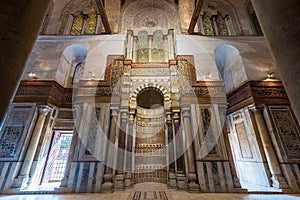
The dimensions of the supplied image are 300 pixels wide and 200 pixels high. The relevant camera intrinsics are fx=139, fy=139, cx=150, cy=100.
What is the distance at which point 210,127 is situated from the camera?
4492mm

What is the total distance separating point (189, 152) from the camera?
14.1ft

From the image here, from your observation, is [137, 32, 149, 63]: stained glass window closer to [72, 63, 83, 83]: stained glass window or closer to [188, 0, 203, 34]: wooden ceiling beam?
[188, 0, 203, 34]: wooden ceiling beam

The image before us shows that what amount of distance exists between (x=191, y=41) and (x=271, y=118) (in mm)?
4105

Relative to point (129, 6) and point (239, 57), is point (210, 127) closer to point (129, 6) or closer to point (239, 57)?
point (239, 57)

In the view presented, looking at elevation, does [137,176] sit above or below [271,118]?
below

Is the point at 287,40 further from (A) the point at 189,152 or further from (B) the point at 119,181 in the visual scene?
(B) the point at 119,181

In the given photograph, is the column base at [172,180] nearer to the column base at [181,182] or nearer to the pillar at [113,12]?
the column base at [181,182]

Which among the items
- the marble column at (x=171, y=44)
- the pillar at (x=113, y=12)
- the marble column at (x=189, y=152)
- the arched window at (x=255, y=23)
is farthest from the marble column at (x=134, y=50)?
the arched window at (x=255, y=23)

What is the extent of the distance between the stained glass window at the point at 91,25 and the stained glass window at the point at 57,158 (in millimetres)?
5094

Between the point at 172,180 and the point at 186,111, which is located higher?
the point at 186,111

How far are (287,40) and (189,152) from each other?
152 inches

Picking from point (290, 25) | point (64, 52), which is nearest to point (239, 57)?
point (290, 25)

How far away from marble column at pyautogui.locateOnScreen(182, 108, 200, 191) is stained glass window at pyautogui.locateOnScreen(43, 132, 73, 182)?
4.65m

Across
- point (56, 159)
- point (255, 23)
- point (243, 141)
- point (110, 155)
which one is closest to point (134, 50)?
point (110, 155)
